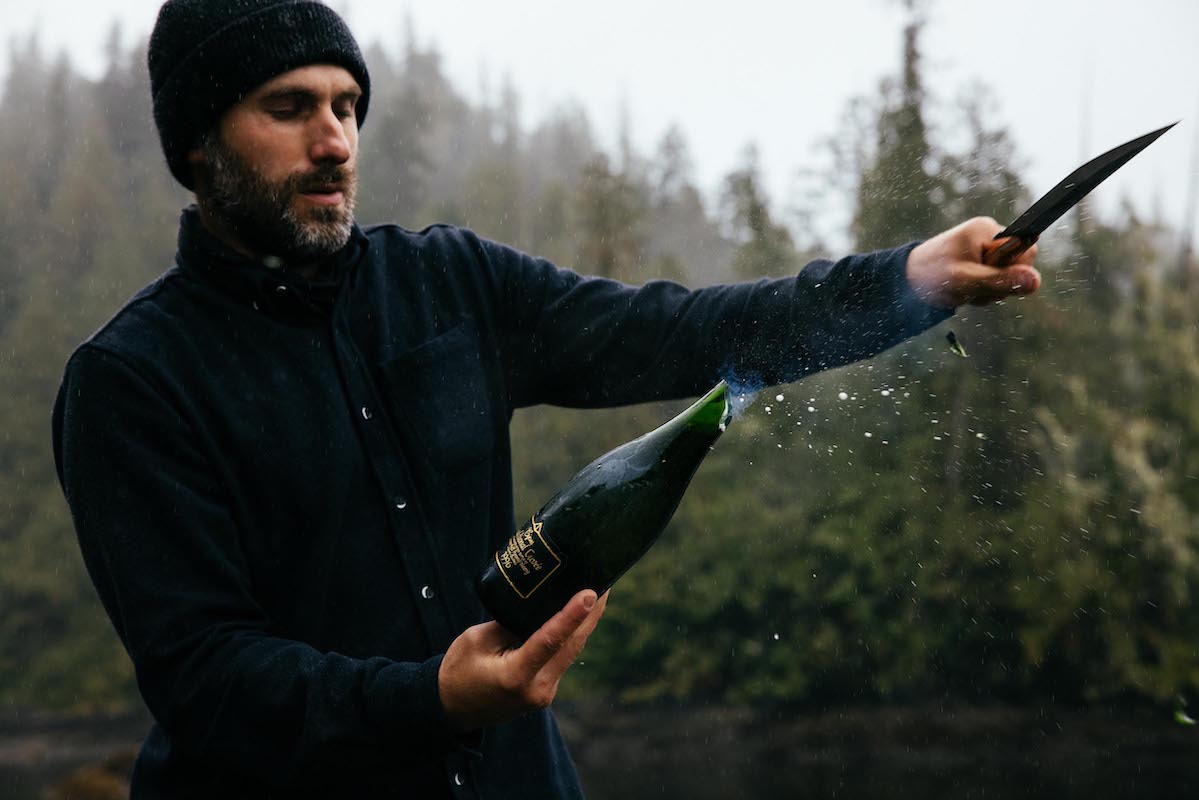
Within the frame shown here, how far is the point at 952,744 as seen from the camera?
13094 mm

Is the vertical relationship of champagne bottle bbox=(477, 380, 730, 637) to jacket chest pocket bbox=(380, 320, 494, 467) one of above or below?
below

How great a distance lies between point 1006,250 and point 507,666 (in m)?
1.10

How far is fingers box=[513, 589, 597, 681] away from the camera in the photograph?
1.62 meters

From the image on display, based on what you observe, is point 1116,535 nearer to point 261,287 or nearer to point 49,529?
point 261,287

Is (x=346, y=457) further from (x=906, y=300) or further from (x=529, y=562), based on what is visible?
(x=906, y=300)

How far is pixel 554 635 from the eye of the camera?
1629 mm

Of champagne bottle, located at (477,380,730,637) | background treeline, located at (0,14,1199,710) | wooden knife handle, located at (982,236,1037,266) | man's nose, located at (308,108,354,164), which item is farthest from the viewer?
background treeline, located at (0,14,1199,710)

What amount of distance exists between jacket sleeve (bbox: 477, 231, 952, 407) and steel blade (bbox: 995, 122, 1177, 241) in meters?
0.25

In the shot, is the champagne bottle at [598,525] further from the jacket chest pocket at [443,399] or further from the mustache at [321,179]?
the mustache at [321,179]

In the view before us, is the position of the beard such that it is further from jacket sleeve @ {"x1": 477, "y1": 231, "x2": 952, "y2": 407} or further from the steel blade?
the steel blade

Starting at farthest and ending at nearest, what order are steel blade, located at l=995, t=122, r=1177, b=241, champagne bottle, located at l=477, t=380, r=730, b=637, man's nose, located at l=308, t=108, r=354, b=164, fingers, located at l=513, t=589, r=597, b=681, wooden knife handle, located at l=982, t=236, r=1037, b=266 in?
man's nose, located at l=308, t=108, r=354, b=164 → wooden knife handle, located at l=982, t=236, r=1037, b=266 → steel blade, located at l=995, t=122, r=1177, b=241 → champagne bottle, located at l=477, t=380, r=730, b=637 → fingers, located at l=513, t=589, r=597, b=681

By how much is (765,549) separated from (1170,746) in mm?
4819

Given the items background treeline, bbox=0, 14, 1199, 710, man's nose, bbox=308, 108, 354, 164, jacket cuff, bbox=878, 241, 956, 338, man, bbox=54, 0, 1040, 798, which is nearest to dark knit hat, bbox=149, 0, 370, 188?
man, bbox=54, 0, 1040, 798

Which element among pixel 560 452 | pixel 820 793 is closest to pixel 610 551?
pixel 820 793
